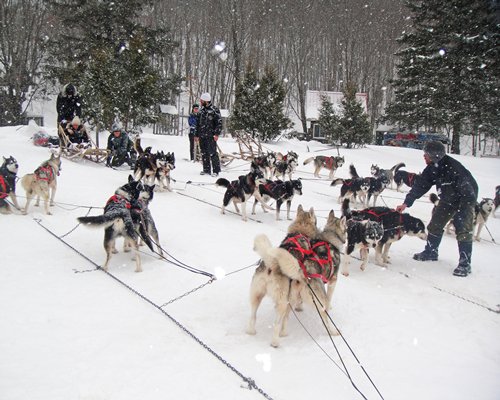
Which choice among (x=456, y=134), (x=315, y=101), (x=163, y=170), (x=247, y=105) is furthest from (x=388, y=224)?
(x=315, y=101)

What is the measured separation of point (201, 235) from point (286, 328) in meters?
2.83

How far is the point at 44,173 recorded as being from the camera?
629 cm

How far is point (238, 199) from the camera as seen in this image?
22.7 ft

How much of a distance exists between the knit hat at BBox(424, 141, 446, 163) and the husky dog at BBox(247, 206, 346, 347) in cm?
241

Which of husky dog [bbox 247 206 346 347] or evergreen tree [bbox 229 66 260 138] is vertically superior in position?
evergreen tree [bbox 229 66 260 138]

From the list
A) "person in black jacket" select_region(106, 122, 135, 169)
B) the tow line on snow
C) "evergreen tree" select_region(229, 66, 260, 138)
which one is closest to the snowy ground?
the tow line on snow

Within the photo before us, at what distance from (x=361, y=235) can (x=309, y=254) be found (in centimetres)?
170

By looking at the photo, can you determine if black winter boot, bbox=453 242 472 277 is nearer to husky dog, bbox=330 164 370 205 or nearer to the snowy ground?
the snowy ground

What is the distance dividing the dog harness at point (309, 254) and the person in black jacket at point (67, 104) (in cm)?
1100

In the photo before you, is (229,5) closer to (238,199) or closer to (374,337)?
(238,199)

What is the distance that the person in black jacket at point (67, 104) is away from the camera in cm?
1175

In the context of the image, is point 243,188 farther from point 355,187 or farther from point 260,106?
point 260,106

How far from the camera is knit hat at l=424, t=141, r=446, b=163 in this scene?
4.98 m

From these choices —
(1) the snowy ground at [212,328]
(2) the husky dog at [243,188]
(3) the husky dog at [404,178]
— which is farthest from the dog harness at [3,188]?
(3) the husky dog at [404,178]
